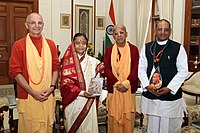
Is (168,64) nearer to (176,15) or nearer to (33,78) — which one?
(33,78)

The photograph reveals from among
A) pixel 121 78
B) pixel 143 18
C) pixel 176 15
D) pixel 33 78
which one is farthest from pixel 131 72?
pixel 143 18

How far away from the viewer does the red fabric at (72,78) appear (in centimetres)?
250

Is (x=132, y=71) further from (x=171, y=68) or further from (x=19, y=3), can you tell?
(x=19, y=3)

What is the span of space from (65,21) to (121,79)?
14.8 ft

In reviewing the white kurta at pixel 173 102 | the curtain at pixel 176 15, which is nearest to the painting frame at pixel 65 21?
the curtain at pixel 176 15

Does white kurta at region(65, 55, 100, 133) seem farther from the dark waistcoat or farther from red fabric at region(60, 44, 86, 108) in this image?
the dark waistcoat

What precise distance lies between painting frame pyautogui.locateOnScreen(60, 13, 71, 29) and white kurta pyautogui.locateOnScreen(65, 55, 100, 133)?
442cm

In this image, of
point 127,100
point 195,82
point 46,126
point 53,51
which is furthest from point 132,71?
point 195,82

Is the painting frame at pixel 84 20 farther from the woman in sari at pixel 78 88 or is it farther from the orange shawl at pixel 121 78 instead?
the woman in sari at pixel 78 88

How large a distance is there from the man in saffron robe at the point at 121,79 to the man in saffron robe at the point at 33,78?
0.68 meters

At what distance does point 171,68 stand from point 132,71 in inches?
18.4

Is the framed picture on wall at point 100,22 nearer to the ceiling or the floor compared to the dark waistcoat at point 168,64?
nearer to the ceiling

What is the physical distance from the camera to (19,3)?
21.3 ft

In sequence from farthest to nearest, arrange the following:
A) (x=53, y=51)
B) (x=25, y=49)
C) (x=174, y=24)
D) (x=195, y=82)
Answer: (x=174, y=24) → (x=195, y=82) → (x=53, y=51) → (x=25, y=49)
